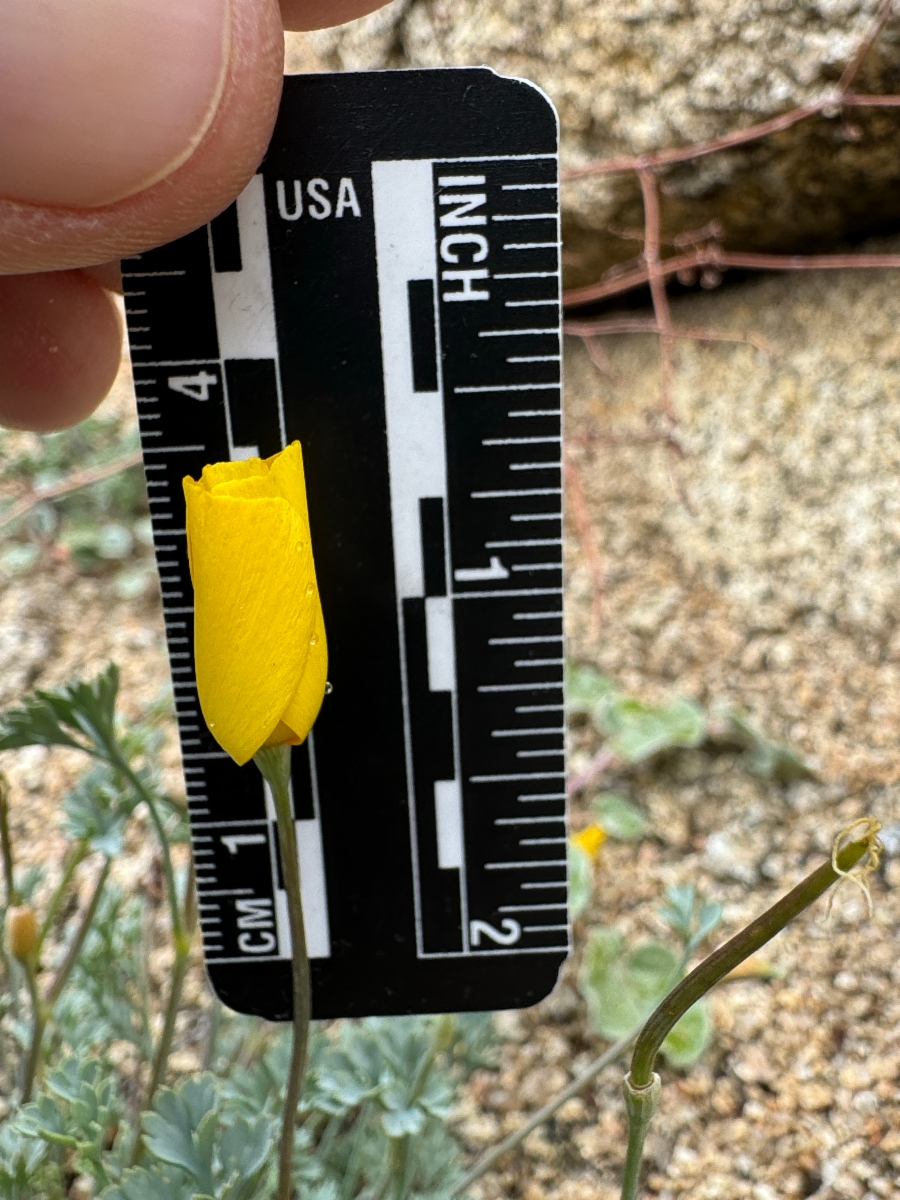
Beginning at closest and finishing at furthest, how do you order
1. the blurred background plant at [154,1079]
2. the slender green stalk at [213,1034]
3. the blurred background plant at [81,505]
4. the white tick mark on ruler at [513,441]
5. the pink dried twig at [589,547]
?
the blurred background plant at [154,1079] → the white tick mark on ruler at [513,441] → the slender green stalk at [213,1034] → the pink dried twig at [589,547] → the blurred background plant at [81,505]

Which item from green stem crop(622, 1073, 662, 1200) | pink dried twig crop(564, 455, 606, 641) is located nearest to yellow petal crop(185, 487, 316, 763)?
green stem crop(622, 1073, 662, 1200)

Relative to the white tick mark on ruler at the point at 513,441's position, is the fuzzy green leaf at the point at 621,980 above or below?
below

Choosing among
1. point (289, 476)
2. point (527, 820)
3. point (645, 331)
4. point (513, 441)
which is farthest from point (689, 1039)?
point (645, 331)

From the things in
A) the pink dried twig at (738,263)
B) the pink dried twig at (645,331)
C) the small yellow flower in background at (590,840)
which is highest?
the pink dried twig at (738,263)

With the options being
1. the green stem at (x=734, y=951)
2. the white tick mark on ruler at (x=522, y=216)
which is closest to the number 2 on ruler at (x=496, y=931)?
the green stem at (x=734, y=951)

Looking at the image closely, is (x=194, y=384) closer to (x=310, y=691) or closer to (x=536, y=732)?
(x=310, y=691)

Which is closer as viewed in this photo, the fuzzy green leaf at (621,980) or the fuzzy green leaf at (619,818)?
the fuzzy green leaf at (621,980)

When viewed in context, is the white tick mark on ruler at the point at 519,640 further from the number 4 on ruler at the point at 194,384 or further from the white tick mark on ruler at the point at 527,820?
the number 4 on ruler at the point at 194,384
